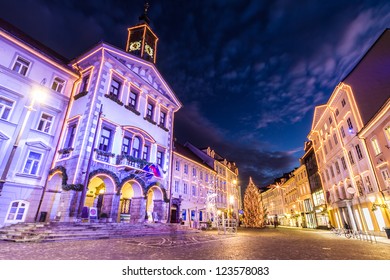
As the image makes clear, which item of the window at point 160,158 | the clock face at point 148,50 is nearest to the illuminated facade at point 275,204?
the window at point 160,158

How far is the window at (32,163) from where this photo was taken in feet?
48.4

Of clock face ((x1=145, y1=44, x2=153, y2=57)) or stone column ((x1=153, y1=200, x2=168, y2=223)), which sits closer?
stone column ((x1=153, y1=200, x2=168, y2=223))

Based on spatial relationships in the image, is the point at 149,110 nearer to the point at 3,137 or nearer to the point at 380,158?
the point at 3,137

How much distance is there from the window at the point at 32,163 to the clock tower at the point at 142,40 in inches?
653

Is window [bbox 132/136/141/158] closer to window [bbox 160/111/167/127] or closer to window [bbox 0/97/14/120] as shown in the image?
window [bbox 160/111/167/127]

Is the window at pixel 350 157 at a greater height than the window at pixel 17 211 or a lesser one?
greater

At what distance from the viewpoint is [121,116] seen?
19391 mm

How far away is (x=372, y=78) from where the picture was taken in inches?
778

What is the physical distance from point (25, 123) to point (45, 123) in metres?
3.70

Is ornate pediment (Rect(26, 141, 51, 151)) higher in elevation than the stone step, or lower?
higher

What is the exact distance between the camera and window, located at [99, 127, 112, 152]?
56.5 feet

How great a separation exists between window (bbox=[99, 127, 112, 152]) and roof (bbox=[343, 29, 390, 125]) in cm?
2476

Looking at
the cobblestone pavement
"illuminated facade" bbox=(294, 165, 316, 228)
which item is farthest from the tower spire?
"illuminated facade" bbox=(294, 165, 316, 228)

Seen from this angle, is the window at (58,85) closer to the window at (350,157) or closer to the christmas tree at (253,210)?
the window at (350,157)
